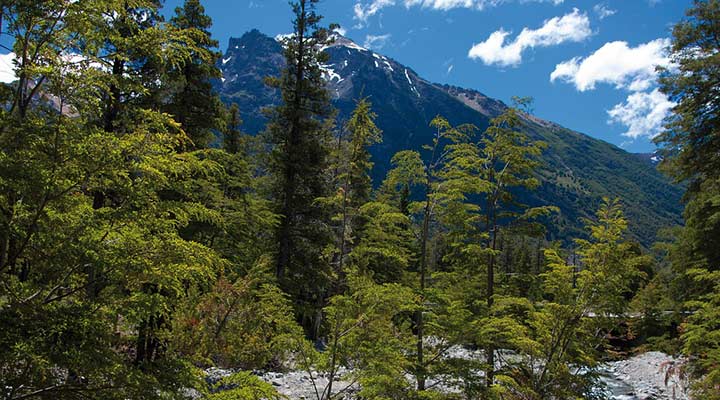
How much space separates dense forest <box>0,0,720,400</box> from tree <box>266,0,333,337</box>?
0.08 meters

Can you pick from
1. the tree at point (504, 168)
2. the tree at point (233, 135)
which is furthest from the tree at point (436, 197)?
the tree at point (233, 135)

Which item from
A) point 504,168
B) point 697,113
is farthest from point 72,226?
point 697,113

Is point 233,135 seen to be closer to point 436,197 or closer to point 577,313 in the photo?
point 436,197

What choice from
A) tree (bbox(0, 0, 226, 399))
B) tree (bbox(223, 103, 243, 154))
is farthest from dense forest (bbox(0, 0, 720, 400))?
tree (bbox(223, 103, 243, 154))

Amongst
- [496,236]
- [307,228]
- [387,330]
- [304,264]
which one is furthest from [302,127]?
[387,330]

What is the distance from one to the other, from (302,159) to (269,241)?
353cm

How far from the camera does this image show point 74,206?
4.48 m

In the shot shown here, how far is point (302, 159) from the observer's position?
16906 millimetres

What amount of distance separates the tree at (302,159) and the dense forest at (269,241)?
83mm

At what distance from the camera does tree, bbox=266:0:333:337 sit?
A: 16.6 m

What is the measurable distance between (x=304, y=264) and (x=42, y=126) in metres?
13.5

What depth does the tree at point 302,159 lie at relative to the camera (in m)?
16.6

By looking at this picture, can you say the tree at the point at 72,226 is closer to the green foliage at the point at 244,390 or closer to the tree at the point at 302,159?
the green foliage at the point at 244,390

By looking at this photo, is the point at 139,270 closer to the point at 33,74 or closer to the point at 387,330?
the point at 33,74
